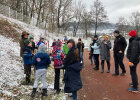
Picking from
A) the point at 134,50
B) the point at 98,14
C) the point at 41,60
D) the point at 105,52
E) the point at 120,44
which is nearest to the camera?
the point at 41,60

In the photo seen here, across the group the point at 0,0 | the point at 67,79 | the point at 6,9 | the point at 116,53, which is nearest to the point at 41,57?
the point at 67,79

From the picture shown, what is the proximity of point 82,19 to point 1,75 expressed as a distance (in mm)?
48065

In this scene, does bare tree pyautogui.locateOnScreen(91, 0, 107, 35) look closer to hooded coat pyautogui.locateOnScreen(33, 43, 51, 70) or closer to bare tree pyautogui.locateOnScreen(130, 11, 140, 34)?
bare tree pyautogui.locateOnScreen(130, 11, 140, 34)

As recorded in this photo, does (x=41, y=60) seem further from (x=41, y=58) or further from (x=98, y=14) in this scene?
(x=98, y=14)

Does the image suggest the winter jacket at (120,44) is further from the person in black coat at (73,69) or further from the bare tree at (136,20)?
the bare tree at (136,20)

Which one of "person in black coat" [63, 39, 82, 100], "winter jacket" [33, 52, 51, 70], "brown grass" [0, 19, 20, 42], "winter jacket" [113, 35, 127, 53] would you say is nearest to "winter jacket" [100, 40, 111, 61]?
"winter jacket" [113, 35, 127, 53]

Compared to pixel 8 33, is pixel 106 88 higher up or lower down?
lower down

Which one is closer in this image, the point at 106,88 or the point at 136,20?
the point at 106,88

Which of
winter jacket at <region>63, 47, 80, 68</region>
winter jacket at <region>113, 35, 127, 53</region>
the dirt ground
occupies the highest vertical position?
winter jacket at <region>113, 35, 127, 53</region>

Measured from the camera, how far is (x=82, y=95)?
537 centimetres

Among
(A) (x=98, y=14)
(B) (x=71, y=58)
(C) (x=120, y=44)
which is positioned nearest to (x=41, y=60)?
(B) (x=71, y=58)

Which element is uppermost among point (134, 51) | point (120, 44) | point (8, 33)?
point (8, 33)

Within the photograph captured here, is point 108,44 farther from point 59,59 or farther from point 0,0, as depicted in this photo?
point 0,0

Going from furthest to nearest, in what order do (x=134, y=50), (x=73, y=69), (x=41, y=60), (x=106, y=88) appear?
(x=106, y=88)
(x=134, y=50)
(x=41, y=60)
(x=73, y=69)
